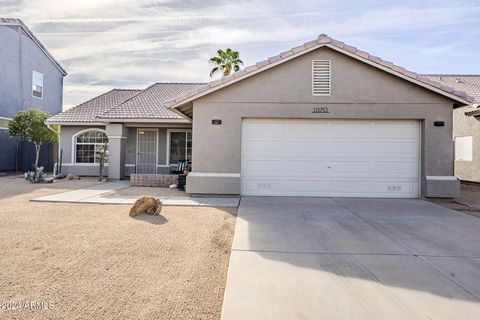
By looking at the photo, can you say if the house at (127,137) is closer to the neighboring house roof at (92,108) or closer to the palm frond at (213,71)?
the neighboring house roof at (92,108)

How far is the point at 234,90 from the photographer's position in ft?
34.9

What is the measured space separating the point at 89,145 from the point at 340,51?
14.3 metres

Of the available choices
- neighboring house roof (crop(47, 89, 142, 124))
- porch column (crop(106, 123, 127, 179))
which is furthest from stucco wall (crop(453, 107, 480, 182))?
neighboring house roof (crop(47, 89, 142, 124))

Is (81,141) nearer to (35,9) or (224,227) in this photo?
(35,9)

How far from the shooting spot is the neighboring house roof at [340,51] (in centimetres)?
1002

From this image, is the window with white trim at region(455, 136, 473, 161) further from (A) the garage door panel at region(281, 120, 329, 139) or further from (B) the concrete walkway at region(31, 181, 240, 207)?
(B) the concrete walkway at region(31, 181, 240, 207)

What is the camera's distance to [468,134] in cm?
1554

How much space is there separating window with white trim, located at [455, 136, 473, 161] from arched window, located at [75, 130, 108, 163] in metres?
19.1

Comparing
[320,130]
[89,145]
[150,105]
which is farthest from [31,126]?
[320,130]

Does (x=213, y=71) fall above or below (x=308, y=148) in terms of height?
above

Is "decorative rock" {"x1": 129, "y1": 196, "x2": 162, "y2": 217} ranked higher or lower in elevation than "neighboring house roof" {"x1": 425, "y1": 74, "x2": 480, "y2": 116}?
lower

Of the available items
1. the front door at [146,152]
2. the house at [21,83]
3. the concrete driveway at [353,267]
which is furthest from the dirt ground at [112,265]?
the house at [21,83]

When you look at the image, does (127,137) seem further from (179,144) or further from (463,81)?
(463,81)

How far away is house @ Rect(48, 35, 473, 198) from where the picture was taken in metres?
10.3
